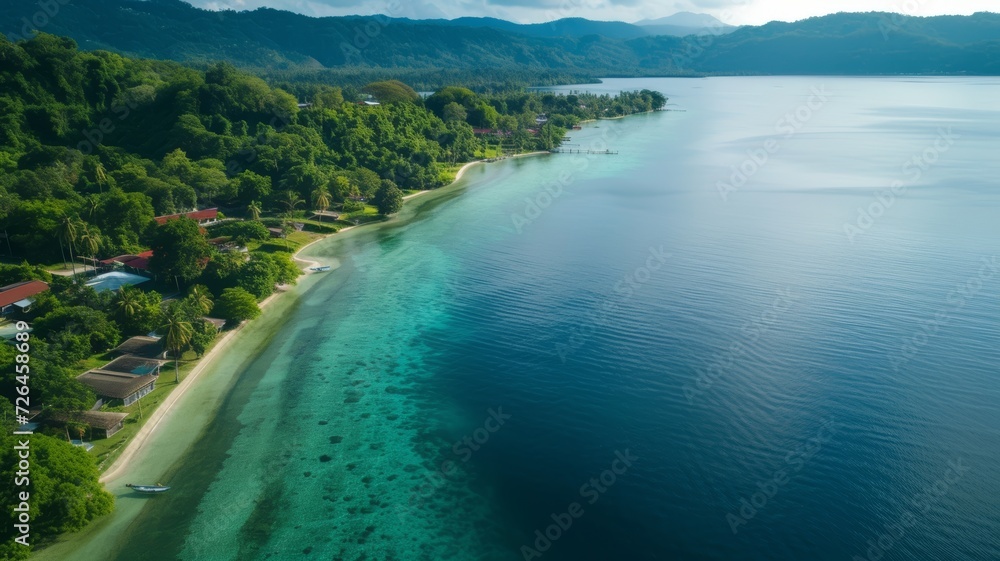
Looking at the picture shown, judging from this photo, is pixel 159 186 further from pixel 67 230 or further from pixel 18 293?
pixel 18 293

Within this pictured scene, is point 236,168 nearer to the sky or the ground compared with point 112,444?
nearer to the sky

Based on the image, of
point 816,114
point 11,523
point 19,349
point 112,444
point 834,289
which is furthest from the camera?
point 816,114

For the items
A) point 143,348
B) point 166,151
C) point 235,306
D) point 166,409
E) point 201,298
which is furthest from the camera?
point 166,151

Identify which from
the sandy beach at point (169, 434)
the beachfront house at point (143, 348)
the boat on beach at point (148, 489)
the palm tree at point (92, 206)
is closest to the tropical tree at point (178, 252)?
the sandy beach at point (169, 434)

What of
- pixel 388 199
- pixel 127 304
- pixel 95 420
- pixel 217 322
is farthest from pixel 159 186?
pixel 95 420

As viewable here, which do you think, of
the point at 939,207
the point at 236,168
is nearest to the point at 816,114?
the point at 939,207

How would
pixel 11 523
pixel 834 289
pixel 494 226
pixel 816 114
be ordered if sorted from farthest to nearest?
1. pixel 816 114
2. pixel 494 226
3. pixel 834 289
4. pixel 11 523

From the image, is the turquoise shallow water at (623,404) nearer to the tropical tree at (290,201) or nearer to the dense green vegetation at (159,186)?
the dense green vegetation at (159,186)

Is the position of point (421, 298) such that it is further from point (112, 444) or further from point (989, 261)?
point (989, 261)
